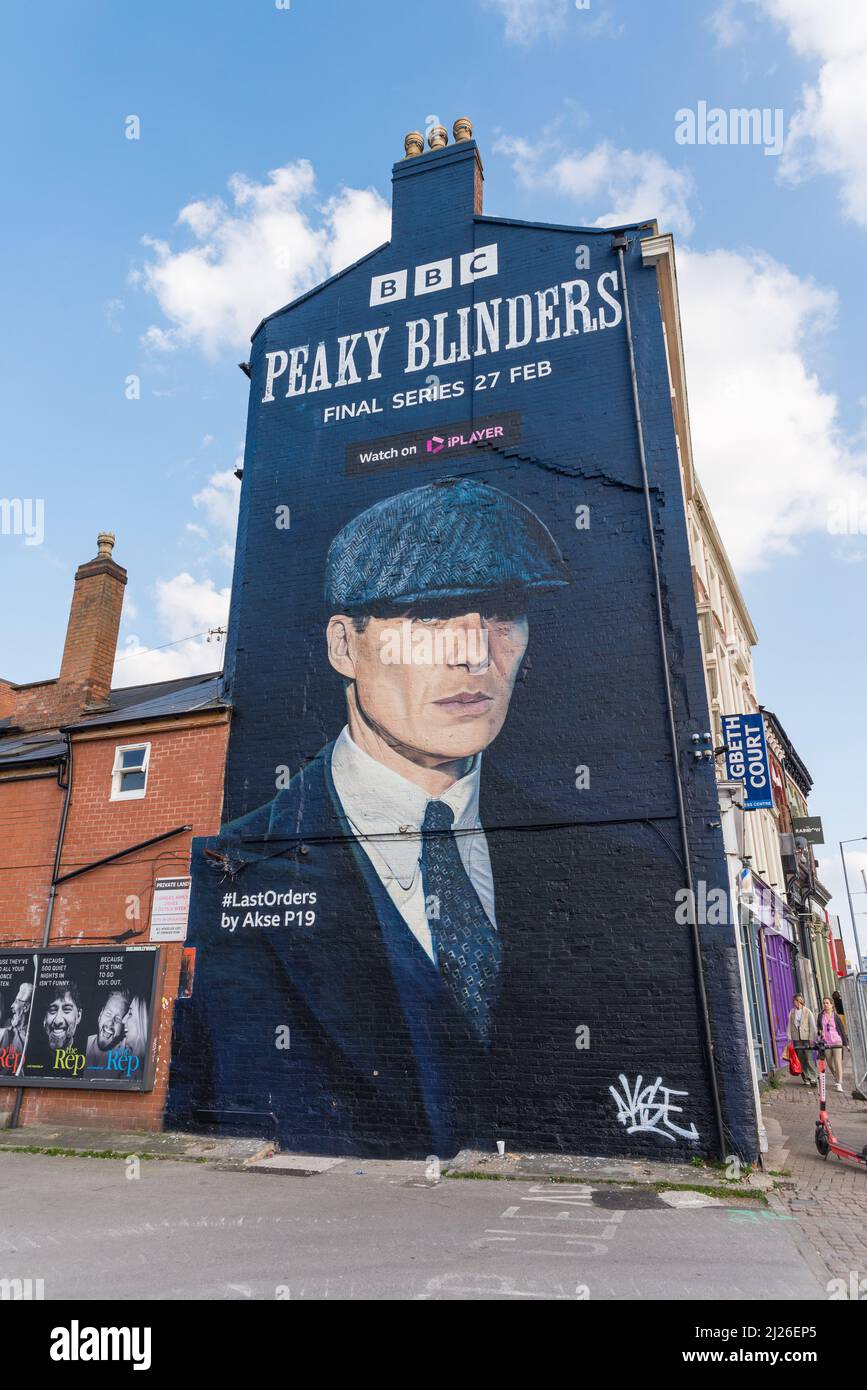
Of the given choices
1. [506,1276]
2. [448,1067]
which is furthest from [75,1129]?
[506,1276]

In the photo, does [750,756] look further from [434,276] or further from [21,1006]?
[21,1006]

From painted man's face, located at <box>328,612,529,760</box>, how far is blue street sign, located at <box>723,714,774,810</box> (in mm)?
3549

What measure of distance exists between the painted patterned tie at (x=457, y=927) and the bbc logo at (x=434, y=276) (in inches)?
338

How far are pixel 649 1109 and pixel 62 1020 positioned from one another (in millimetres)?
8331

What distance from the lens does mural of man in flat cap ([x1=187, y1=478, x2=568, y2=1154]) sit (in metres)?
11.0

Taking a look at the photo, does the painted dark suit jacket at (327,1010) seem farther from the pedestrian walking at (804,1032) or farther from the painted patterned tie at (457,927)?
the pedestrian walking at (804,1032)

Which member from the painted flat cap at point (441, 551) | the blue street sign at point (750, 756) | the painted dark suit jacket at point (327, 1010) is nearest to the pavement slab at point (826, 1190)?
the painted dark suit jacket at point (327, 1010)

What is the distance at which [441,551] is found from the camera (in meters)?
13.1

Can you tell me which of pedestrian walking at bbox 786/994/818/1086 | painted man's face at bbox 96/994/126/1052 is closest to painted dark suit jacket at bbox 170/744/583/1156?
painted man's face at bbox 96/994/126/1052

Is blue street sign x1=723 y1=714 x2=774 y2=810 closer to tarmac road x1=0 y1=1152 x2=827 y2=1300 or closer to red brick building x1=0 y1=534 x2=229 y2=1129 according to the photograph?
tarmac road x1=0 y1=1152 x2=827 y2=1300

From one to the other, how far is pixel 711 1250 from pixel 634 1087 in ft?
10.7

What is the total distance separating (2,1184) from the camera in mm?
9773

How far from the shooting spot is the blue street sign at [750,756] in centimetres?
1312
